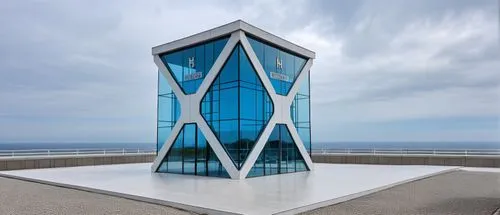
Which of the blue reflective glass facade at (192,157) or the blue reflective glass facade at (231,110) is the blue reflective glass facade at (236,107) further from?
the blue reflective glass facade at (192,157)

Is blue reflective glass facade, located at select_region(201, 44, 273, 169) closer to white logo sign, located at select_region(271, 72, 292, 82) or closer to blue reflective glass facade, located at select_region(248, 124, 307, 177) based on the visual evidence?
blue reflective glass facade, located at select_region(248, 124, 307, 177)

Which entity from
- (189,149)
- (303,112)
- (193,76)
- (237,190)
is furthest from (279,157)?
(237,190)

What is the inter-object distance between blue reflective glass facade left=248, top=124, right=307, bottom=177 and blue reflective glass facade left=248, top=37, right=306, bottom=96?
1.90 m

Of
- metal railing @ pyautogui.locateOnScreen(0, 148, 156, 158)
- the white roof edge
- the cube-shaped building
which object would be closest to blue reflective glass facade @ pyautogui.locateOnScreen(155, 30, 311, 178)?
the cube-shaped building

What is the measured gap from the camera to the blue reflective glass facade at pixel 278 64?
17672mm

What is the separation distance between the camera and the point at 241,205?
9.72m

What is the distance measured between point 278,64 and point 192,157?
18.4 feet

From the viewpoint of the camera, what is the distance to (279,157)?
18031mm

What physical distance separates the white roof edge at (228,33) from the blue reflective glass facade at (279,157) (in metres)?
3.75

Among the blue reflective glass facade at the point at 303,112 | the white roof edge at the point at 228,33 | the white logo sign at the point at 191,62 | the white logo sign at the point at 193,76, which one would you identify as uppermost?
the white roof edge at the point at 228,33

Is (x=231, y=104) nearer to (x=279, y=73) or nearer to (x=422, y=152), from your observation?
(x=279, y=73)

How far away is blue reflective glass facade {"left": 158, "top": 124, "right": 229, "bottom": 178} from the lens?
16.8m

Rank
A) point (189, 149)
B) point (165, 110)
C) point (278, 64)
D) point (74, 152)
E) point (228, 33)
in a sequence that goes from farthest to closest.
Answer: point (74, 152) → point (165, 110) → point (278, 64) → point (189, 149) → point (228, 33)

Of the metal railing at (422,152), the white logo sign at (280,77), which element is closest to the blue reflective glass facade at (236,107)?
the white logo sign at (280,77)
